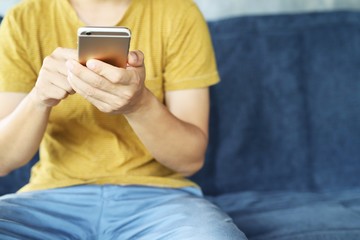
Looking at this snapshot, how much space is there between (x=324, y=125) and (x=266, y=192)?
0.23 m

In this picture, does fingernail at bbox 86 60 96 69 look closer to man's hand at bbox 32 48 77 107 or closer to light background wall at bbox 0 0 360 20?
man's hand at bbox 32 48 77 107

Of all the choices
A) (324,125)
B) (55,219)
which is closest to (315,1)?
(324,125)

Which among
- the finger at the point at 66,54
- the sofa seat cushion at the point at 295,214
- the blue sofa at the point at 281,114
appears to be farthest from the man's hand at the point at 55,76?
the blue sofa at the point at 281,114

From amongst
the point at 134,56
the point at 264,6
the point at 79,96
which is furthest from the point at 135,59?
the point at 264,6

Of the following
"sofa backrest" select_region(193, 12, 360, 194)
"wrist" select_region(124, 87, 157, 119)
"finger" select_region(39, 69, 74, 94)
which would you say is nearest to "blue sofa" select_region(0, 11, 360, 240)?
"sofa backrest" select_region(193, 12, 360, 194)

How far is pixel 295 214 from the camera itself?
1199mm

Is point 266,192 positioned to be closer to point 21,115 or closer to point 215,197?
point 215,197

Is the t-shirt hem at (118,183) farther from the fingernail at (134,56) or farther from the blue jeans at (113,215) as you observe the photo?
the fingernail at (134,56)

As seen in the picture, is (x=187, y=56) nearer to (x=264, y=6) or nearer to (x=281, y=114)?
(x=281, y=114)

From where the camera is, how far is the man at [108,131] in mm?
940

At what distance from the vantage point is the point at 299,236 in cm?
108

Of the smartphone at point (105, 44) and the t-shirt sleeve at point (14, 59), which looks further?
the t-shirt sleeve at point (14, 59)

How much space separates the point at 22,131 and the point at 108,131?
16 cm

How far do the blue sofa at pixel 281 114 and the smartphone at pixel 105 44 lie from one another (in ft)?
2.11
